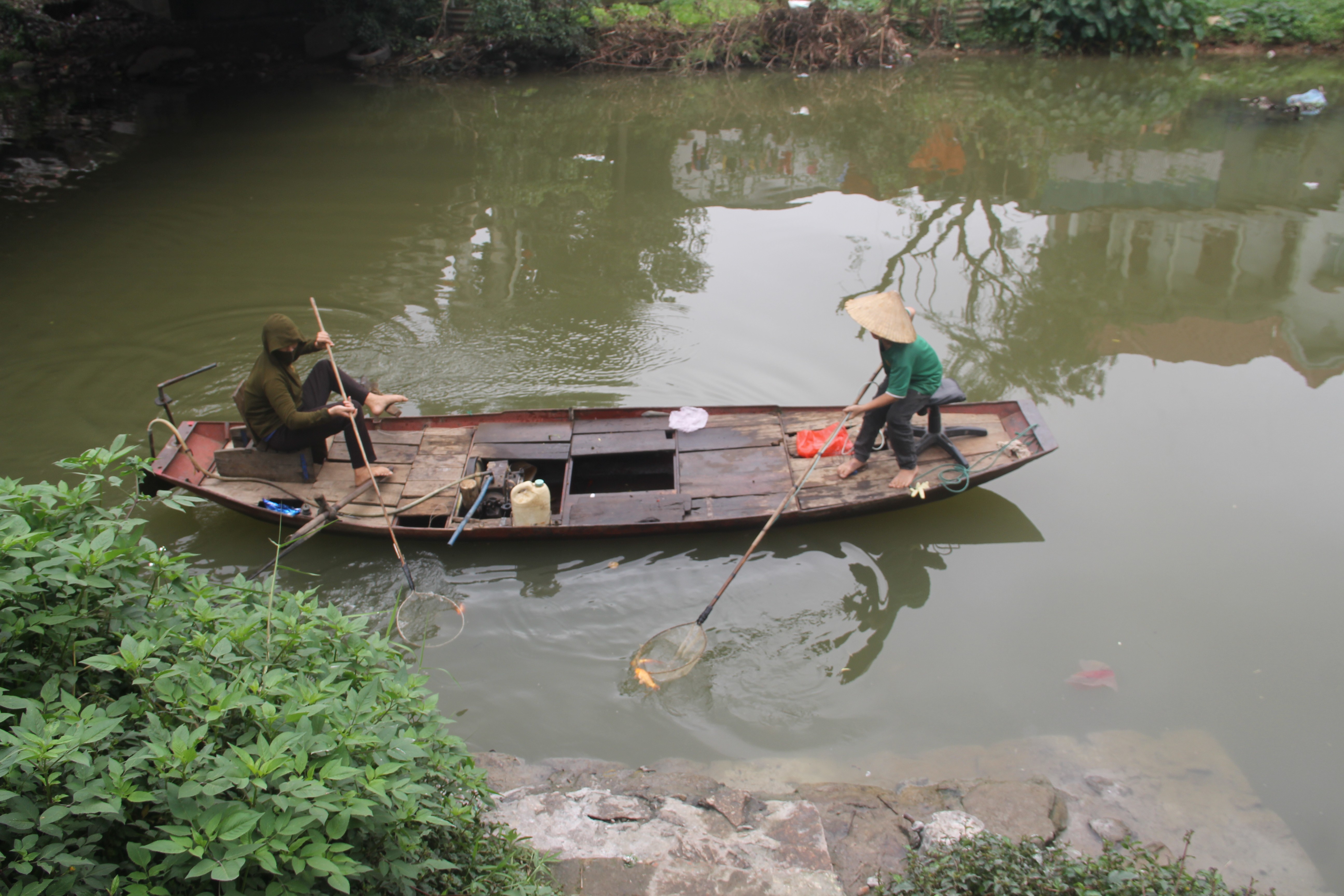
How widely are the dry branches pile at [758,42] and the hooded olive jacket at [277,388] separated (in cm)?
1674

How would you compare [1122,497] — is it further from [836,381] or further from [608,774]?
[608,774]

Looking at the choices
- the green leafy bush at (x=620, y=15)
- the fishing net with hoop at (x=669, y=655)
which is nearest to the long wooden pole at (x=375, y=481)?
the fishing net with hoop at (x=669, y=655)

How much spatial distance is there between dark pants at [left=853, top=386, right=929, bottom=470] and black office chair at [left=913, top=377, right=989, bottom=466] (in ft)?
0.31

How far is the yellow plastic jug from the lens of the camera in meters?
6.11

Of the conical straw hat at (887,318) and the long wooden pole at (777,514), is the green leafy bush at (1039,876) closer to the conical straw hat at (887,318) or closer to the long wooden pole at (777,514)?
the long wooden pole at (777,514)

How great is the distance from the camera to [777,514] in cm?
594

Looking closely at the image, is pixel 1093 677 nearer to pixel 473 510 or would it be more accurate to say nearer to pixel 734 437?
pixel 734 437

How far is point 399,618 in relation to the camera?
19.4 ft

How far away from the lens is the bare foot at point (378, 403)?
21.1 feet

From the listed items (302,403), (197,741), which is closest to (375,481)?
(302,403)

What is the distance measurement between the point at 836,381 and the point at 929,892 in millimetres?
5827

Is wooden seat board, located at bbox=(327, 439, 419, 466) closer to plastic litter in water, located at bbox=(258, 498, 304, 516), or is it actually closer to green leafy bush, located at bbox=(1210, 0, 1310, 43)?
plastic litter in water, located at bbox=(258, 498, 304, 516)

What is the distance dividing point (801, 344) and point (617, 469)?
3.18 meters

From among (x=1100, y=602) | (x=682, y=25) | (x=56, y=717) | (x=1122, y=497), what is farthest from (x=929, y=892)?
(x=682, y=25)
